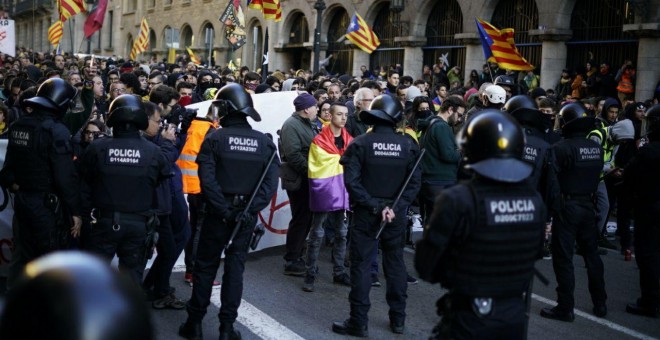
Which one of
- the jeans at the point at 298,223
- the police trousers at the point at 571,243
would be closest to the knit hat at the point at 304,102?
the jeans at the point at 298,223

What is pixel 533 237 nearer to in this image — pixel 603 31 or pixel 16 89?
pixel 16 89

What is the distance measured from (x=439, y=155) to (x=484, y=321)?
4456 mm

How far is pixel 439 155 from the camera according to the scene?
26.7 ft

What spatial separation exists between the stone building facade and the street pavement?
978cm

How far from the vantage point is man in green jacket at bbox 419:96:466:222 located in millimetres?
8047

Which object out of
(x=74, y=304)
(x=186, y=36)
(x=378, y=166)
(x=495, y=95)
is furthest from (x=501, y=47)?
(x=186, y=36)

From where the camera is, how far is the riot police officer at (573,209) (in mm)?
6723

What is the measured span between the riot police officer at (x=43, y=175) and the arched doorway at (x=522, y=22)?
15.2 meters

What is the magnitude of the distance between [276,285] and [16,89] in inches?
206

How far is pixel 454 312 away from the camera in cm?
388

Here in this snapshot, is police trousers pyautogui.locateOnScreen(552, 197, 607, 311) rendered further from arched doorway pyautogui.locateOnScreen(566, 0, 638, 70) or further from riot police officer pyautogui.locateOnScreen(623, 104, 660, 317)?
arched doorway pyautogui.locateOnScreen(566, 0, 638, 70)

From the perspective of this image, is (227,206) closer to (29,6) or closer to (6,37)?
(6,37)

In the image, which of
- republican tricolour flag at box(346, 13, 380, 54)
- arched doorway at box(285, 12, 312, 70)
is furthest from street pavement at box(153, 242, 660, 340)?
arched doorway at box(285, 12, 312, 70)

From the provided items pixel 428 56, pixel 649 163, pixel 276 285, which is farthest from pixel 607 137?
pixel 428 56
